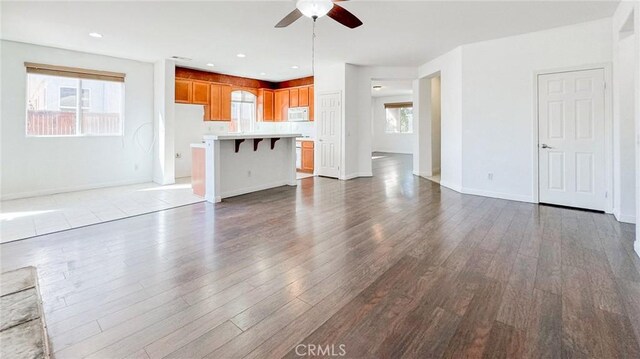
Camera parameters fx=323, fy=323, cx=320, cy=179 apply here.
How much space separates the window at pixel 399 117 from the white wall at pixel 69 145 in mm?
10051

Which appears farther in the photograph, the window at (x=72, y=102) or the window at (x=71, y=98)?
the window at (x=71, y=98)

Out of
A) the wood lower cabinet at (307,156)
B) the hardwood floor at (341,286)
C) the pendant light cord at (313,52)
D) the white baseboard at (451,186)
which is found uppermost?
the pendant light cord at (313,52)

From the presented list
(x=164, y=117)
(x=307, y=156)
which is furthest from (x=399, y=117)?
(x=164, y=117)

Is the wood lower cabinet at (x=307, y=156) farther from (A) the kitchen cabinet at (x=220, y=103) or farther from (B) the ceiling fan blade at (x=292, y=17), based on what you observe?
(B) the ceiling fan blade at (x=292, y=17)

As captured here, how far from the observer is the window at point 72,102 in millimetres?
5527

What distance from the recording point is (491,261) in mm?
2682

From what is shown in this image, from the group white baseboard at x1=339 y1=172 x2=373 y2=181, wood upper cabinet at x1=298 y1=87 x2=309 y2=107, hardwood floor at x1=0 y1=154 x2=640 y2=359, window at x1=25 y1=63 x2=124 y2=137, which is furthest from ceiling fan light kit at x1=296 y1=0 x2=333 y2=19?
wood upper cabinet at x1=298 y1=87 x2=309 y2=107

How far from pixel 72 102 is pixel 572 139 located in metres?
8.27

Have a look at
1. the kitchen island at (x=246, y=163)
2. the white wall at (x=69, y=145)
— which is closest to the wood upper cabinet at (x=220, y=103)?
the white wall at (x=69, y=145)

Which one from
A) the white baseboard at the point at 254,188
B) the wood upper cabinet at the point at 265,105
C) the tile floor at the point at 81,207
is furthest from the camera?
the wood upper cabinet at the point at 265,105

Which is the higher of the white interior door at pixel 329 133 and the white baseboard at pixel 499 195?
the white interior door at pixel 329 133

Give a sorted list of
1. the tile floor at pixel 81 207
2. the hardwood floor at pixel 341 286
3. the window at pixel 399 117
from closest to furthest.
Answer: the hardwood floor at pixel 341 286, the tile floor at pixel 81 207, the window at pixel 399 117

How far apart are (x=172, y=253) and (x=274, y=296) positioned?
128 centimetres

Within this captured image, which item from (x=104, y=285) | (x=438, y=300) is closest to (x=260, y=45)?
(x=104, y=285)
